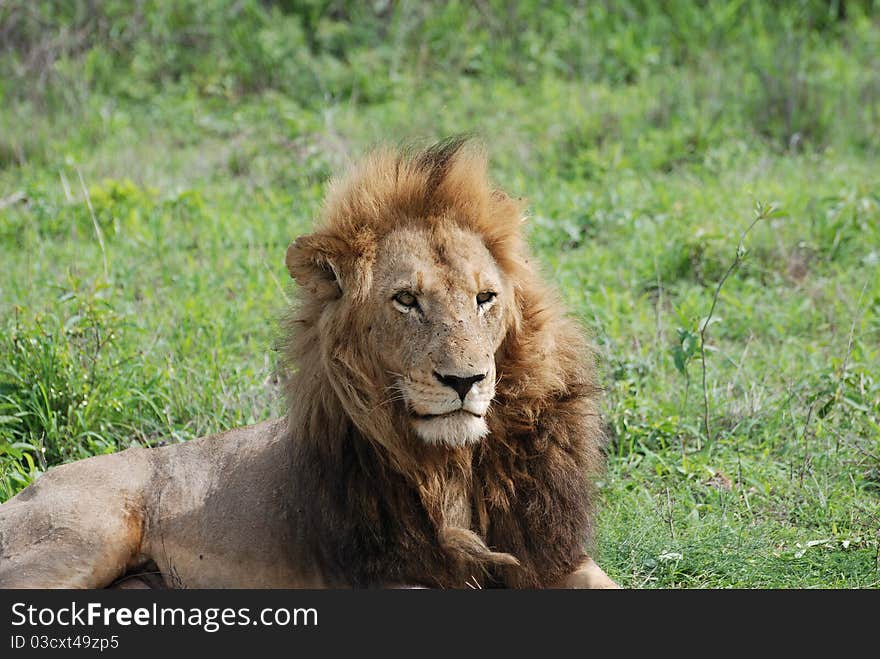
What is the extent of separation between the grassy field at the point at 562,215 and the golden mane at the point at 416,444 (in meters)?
0.40

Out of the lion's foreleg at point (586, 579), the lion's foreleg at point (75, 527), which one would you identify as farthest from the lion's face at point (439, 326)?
the lion's foreleg at point (75, 527)

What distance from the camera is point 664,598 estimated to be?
331 centimetres

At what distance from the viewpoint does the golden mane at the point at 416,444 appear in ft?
11.0

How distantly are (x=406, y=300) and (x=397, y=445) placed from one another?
0.39m

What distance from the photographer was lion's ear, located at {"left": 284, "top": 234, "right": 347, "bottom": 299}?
11.2 feet

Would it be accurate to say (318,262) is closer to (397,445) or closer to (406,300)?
(406,300)

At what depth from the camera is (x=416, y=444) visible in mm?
3344

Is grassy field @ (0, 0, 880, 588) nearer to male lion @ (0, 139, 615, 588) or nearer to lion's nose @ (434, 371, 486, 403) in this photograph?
male lion @ (0, 139, 615, 588)

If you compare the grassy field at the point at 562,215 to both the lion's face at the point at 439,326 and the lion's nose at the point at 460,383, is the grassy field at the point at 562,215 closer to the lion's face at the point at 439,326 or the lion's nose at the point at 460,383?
the lion's face at the point at 439,326

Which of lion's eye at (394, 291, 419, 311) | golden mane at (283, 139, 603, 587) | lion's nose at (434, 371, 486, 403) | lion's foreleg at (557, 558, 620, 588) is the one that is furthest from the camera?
lion's foreleg at (557, 558, 620, 588)

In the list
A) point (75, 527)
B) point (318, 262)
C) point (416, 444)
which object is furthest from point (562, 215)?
point (75, 527)

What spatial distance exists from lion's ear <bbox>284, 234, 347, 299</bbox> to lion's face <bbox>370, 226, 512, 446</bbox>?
0.12 meters

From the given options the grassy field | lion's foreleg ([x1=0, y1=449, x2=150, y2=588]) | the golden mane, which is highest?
the golden mane

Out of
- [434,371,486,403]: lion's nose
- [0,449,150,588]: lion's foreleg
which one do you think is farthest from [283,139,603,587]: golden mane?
[0,449,150,588]: lion's foreleg
